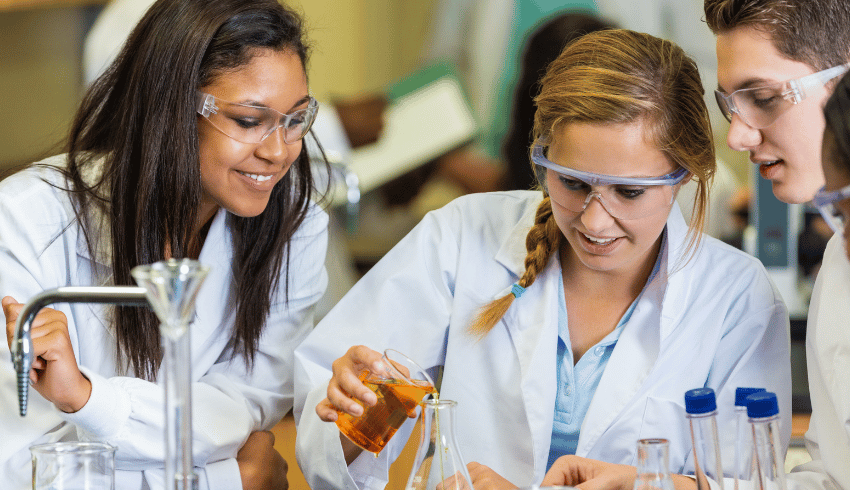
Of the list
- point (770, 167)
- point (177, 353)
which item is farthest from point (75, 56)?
point (177, 353)

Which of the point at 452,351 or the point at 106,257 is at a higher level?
the point at 106,257

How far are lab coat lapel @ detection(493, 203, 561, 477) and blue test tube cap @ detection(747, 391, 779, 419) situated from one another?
2.10 ft

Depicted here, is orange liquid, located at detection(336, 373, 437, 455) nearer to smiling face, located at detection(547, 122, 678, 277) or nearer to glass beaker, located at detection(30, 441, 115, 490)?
glass beaker, located at detection(30, 441, 115, 490)

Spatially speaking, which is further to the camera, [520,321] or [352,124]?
[352,124]

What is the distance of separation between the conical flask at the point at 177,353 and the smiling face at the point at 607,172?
0.85 m

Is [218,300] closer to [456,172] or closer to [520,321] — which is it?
[520,321]

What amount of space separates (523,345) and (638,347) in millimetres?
228

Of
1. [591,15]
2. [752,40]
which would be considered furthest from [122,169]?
[591,15]

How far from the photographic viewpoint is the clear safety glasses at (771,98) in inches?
54.1

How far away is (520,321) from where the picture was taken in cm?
172

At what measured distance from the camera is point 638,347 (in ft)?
5.37

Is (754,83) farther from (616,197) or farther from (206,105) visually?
(206,105)

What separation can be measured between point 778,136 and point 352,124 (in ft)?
8.99

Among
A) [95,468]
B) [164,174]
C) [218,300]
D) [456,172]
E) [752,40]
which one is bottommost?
[456,172]
